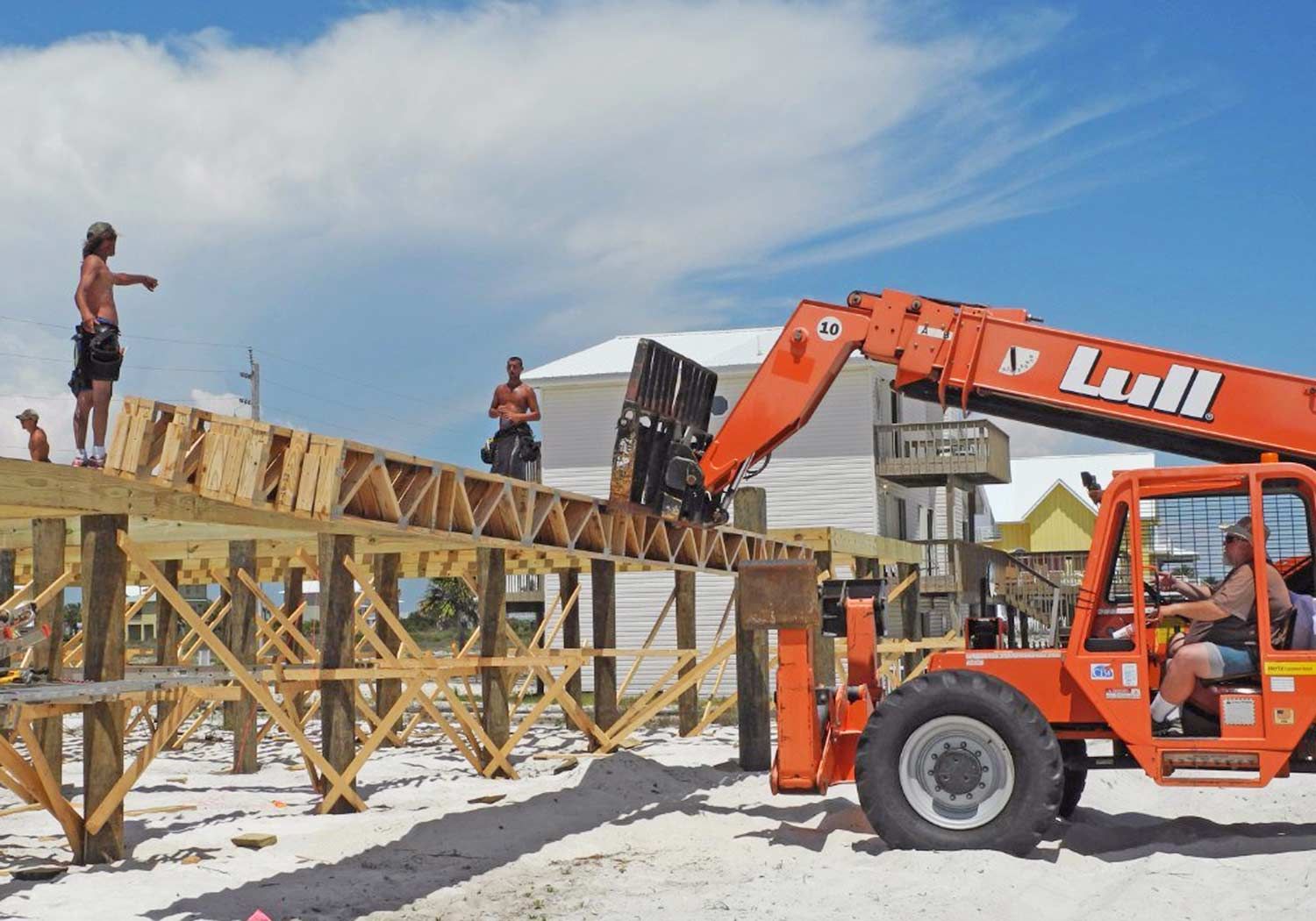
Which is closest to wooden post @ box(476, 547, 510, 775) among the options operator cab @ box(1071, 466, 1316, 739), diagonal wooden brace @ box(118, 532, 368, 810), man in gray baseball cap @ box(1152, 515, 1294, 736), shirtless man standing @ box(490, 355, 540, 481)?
shirtless man standing @ box(490, 355, 540, 481)

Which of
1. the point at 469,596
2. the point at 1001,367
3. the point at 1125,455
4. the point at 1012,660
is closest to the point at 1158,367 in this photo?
the point at 1001,367

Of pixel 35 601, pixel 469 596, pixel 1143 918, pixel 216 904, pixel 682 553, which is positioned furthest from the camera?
pixel 469 596

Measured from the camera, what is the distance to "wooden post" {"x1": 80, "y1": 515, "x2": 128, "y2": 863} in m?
10.1

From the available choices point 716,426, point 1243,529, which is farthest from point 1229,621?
point 716,426

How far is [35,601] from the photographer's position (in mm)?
11570

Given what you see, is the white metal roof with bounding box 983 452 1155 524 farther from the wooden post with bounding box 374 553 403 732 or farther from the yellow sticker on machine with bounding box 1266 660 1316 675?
the yellow sticker on machine with bounding box 1266 660 1316 675

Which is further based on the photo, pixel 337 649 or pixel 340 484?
pixel 337 649

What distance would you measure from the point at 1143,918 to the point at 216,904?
5423mm

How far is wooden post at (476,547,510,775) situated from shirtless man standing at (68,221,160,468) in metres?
6.18

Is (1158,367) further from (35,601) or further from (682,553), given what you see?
(35,601)

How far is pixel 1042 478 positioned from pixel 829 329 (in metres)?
47.4

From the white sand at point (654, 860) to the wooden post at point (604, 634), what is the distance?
4.29 metres

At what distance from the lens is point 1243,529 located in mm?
9438

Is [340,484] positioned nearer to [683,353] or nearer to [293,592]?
[293,592]
